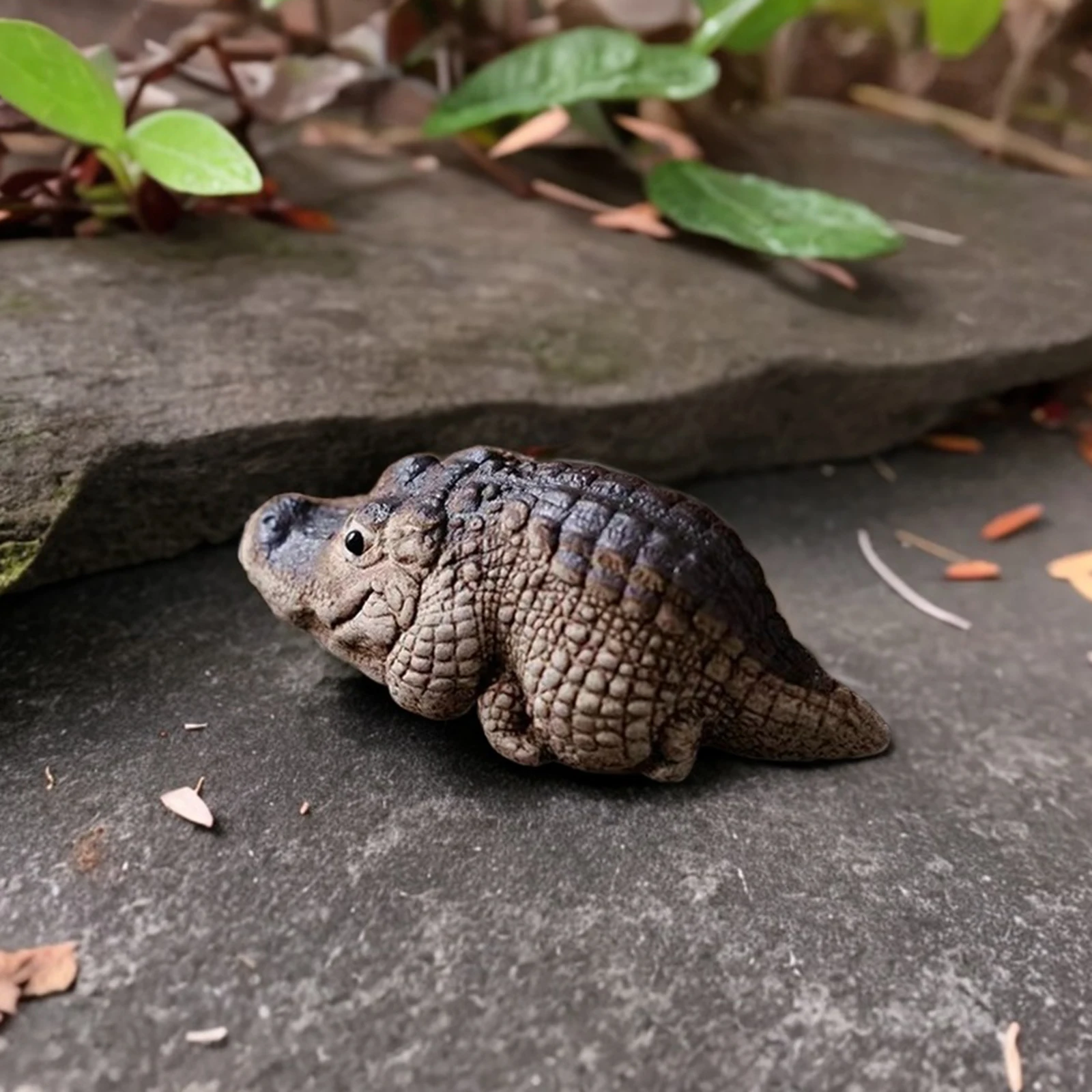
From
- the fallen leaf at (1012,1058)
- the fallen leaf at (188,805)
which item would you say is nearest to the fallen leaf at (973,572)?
the fallen leaf at (1012,1058)

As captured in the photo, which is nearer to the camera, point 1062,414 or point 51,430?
point 51,430

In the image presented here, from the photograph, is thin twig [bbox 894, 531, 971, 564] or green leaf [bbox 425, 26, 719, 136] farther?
green leaf [bbox 425, 26, 719, 136]

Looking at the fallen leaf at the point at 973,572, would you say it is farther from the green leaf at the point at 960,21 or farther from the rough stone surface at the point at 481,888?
the green leaf at the point at 960,21

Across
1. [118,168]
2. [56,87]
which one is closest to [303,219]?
[118,168]

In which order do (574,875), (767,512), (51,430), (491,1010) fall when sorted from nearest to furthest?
(491,1010), (574,875), (51,430), (767,512)

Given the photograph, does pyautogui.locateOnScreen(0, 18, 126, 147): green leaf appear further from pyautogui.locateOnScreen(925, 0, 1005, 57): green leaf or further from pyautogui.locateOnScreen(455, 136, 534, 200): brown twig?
pyautogui.locateOnScreen(925, 0, 1005, 57): green leaf

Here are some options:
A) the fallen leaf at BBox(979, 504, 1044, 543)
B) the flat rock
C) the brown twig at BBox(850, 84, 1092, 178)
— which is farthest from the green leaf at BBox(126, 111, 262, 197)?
the brown twig at BBox(850, 84, 1092, 178)

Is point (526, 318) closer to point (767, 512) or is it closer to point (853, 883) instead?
point (767, 512)

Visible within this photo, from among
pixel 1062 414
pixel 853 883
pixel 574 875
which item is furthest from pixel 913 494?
pixel 574 875
